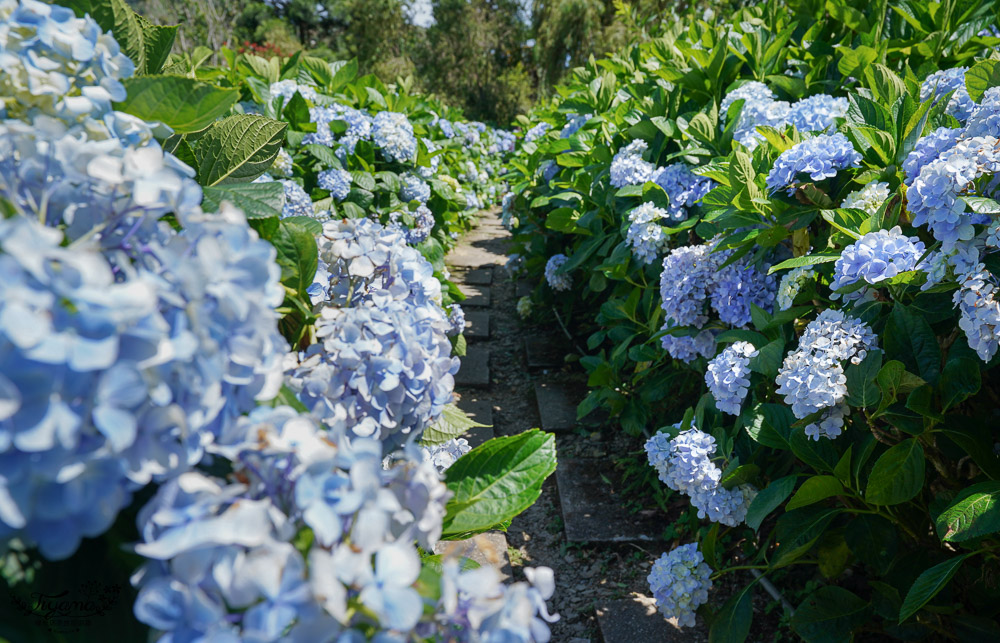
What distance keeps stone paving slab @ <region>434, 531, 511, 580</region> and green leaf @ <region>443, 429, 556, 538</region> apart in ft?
4.73

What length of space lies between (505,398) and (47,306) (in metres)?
3.31

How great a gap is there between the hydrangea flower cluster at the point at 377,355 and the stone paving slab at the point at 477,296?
160 inches

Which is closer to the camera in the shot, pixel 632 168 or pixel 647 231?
pixel 647 231

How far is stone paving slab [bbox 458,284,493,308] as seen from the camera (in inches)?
204

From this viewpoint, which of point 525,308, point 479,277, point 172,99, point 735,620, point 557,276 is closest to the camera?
point 172,99

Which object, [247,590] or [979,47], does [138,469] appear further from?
[979,47]

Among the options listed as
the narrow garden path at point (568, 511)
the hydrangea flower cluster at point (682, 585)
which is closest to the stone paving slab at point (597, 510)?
the narrow garden path at point (568, 511)

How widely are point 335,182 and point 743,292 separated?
189cm

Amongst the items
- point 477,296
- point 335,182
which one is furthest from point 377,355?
point 477,296

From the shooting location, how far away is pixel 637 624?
207cm

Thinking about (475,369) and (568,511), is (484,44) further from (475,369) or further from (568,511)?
(568,511)

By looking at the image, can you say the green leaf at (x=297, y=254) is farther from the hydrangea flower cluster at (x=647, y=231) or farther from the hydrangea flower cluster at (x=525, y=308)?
the hydrangea flower cluster at (x=525, y=308)

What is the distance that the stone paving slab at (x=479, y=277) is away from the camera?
5.75 meters

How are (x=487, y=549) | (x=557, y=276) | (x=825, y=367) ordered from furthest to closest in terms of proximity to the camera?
(x=557, y=276) → (x=487, y=549) → (x=825, y=367)
